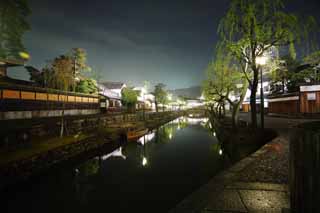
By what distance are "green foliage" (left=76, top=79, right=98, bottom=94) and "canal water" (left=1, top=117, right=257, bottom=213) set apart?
1865 centimetres

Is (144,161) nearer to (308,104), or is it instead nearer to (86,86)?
(86,86)

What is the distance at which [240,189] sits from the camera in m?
3.78

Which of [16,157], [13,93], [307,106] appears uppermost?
[13,93]

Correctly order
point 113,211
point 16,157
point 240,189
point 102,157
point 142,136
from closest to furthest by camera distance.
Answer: point 240,189
point 113,211
point 16,157
point 102,157
point 142,136

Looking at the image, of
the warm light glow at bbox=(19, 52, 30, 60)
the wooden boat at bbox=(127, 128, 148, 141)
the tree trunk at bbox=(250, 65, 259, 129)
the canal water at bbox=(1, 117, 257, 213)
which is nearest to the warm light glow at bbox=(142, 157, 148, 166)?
the canal water at bbox=(1, 117, 257, 213)

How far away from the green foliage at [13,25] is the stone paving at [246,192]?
32.8 m

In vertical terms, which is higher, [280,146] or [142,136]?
[280,146]

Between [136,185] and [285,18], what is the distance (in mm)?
13135

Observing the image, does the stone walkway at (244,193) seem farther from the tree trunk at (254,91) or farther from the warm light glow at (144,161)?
the warm light glow at (144,161)

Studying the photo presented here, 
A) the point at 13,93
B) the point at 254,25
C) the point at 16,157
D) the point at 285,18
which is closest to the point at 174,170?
the point at 16,157

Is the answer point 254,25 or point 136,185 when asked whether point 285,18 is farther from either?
point 136,185

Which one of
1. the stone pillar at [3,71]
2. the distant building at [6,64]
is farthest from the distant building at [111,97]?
the stone pillar at [3,71]

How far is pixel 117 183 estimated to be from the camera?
29.8 feet

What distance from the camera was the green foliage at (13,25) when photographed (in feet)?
75.1
